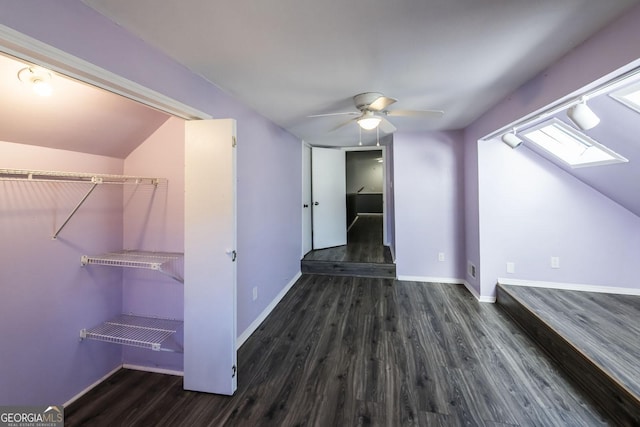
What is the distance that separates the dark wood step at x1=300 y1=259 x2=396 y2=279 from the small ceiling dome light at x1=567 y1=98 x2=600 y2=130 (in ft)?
9.19

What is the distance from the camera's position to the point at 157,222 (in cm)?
203

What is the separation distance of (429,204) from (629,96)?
2243mm

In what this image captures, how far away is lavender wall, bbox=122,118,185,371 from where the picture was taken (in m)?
1.99

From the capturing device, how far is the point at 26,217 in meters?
1.53

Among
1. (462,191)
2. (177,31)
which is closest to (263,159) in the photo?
(177,31)

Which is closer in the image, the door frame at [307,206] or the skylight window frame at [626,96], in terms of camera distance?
the skylight window frame at [626,96]

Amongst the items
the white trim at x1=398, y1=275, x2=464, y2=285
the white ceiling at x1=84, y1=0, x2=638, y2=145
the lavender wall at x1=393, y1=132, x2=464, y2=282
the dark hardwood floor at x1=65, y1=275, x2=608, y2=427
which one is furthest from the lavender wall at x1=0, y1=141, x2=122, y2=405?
the white trim at x1=398, y1=275, x2=464, y2=285

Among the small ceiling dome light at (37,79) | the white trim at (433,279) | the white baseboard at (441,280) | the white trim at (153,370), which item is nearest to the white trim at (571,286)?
the white baseboard at (441,280)

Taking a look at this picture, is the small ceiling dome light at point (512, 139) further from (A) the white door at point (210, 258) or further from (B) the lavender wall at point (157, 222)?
(B) the lavender wall at point (157, 222)

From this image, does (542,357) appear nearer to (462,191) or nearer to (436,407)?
(436,407)

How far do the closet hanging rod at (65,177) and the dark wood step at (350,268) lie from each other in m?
2.77

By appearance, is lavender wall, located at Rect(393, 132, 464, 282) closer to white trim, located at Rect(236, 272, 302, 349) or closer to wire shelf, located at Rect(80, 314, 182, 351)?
white trim, located at Rect(236, 272, 302, 349)

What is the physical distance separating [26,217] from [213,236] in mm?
1047

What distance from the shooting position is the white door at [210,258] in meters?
1.76
